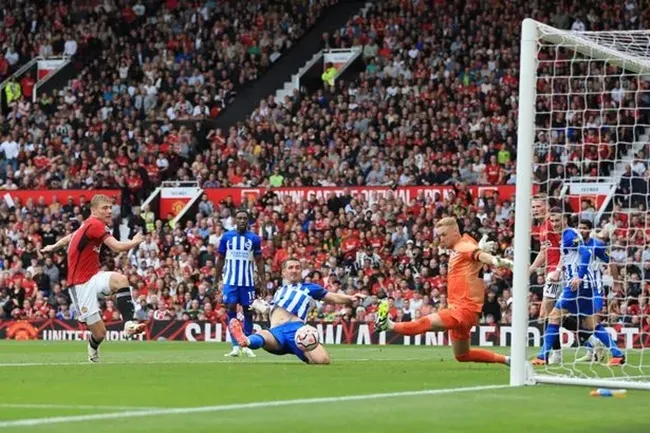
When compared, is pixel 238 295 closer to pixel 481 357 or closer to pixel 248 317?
pixel 248 317

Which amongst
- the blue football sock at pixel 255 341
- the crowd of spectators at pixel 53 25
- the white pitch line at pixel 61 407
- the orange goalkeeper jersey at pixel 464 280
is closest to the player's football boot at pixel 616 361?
the orange goalkeeper jersey at pixel 464 280

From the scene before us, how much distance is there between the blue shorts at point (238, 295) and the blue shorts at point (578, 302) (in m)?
5.36

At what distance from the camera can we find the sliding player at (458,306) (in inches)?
599

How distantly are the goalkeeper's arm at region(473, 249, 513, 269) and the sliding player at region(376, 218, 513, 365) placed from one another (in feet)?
1.26

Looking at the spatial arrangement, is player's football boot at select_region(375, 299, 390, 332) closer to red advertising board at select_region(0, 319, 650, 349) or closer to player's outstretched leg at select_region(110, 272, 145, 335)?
player's outstretched leg at select_region(110, 272, 145, 335)

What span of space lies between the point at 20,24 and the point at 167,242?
1546 centimetres

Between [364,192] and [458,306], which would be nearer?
[458,306]

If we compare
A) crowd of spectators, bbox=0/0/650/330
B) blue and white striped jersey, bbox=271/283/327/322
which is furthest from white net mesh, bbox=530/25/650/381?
blue and white striped jersey, bbox=271/283/327/322

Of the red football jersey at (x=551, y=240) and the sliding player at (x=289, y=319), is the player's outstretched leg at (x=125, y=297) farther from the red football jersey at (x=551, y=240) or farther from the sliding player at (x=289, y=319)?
the red football jersey at (x=551, y=240)

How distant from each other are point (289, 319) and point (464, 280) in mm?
2603

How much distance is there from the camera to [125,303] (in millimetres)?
19141

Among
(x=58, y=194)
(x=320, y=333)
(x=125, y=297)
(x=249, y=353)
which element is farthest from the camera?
(x=58, y=194)

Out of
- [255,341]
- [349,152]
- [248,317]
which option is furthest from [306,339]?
[349,152]

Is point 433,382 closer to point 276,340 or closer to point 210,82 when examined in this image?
point 276,340
